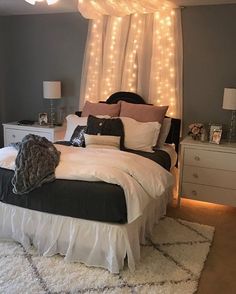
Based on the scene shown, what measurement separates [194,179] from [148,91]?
4.01ft

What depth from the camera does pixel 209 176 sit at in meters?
3.28

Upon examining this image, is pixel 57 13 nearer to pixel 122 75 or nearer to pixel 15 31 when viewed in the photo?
pixel 15 31

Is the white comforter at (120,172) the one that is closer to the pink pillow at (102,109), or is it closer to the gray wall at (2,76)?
the pink pillow at (102,109)

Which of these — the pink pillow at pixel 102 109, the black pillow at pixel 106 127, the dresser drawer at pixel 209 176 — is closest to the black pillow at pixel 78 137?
the black pillow at pixel 106 127

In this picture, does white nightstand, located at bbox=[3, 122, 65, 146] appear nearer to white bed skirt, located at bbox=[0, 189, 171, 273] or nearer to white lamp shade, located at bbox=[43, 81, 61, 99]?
white lamp shade, located at bbox=[43, 81, 61, 99]

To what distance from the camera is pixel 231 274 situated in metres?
2.29

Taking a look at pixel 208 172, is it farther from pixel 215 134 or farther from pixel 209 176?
pixel 215 134

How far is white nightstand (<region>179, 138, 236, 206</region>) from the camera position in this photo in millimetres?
3189

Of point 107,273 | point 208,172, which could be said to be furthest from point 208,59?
point 107,273

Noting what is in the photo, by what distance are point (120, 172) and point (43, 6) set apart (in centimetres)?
267

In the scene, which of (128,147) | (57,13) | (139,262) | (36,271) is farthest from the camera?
(57,13)

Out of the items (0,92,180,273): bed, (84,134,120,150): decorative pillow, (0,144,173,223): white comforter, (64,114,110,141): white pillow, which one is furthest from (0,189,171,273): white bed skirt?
(64,114,110,141): white pillow

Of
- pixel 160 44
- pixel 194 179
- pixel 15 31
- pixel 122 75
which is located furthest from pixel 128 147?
pixel 15 31

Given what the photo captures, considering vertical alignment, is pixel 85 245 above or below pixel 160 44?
below
